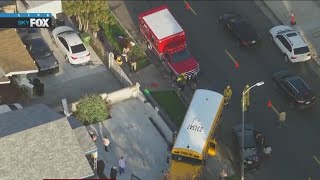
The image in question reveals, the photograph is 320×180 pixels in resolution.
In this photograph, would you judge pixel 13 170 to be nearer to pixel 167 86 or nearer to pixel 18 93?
pixel 18 93

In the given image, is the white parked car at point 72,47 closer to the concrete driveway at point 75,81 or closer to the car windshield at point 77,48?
the car windshield at point 77,48

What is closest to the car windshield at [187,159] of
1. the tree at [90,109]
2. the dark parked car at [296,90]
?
the tree at [90,109]

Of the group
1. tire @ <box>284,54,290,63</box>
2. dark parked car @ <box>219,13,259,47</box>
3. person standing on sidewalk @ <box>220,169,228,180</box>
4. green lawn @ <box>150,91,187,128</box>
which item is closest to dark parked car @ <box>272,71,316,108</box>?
tire @ <box>284,54,290,63</box>

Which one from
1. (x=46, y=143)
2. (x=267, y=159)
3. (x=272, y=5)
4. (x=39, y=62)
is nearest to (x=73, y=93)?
Answer: (x=39, y=62)

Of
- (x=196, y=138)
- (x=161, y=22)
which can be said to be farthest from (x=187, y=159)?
(x=161, y=22)

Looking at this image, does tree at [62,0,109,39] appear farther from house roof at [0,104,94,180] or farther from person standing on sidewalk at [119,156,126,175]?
house roof at [0,104,94,180]

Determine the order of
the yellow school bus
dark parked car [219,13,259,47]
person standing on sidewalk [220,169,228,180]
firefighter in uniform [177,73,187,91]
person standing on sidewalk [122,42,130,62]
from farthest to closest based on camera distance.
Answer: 1. dark parked car [219,13,259,47]
2. person standing on sidewalk [122,42,130,62]
3. firefighter in uniform [177,73,187,91]
4. person standing on sidewalk [220,169,228,180]
5. the yellow school bus
